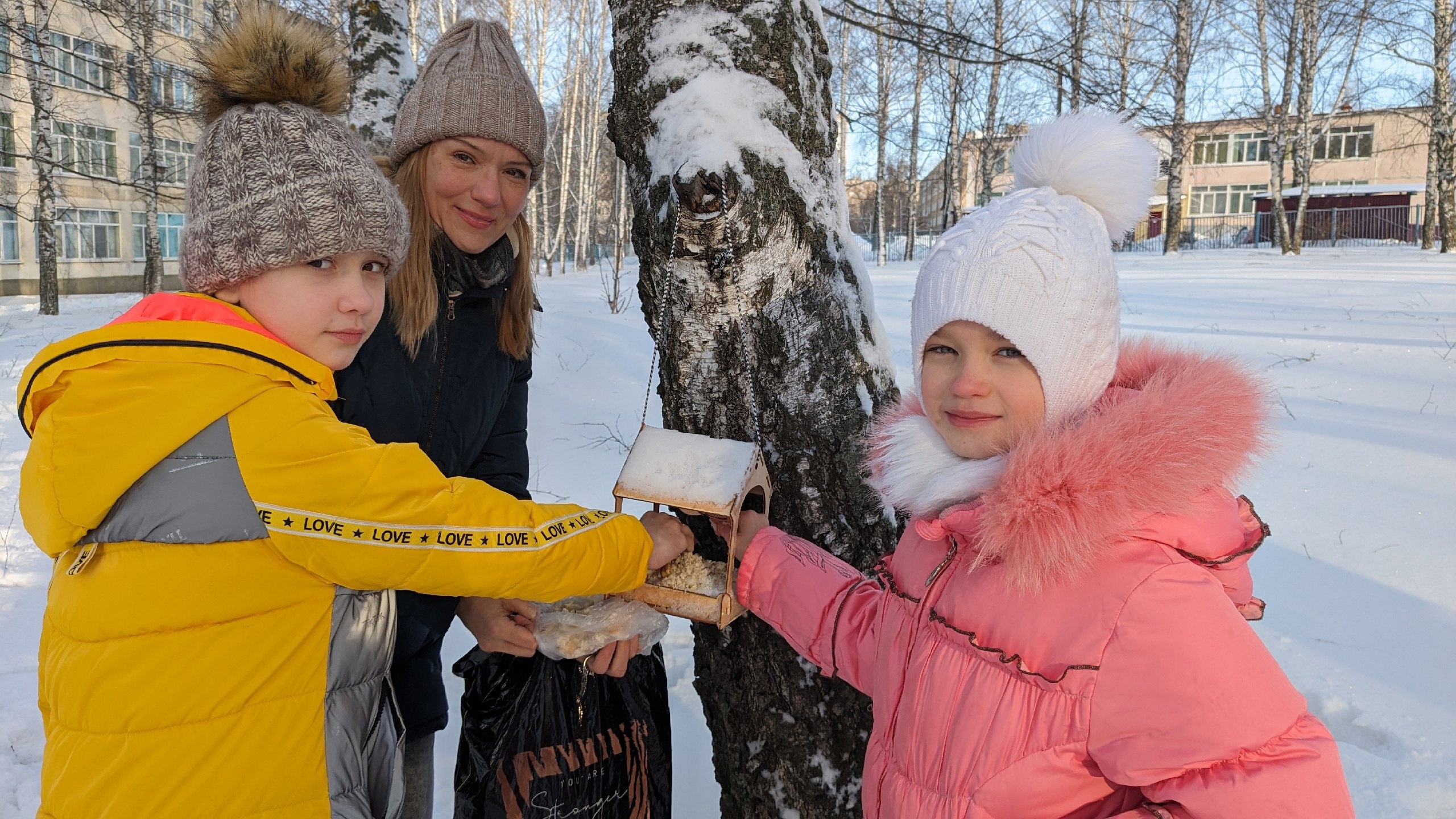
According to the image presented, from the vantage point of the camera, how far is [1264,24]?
20.2m

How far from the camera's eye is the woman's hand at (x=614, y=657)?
5.65 feet

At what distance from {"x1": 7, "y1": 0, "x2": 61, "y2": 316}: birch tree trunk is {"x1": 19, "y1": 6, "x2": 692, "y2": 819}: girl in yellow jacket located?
13920mm

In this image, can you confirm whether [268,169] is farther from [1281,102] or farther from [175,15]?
[1281,102]

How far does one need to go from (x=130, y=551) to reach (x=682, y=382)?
42.8 inches

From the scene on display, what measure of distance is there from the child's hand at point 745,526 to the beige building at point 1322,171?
102ft

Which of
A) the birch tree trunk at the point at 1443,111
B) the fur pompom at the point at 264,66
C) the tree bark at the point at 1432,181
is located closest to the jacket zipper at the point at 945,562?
the fur pompom at the point at 264,66

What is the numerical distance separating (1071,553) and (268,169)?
141 centimetres

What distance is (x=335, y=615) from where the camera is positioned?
1.42 metres

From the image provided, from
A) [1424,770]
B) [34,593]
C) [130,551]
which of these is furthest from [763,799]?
[34,593]

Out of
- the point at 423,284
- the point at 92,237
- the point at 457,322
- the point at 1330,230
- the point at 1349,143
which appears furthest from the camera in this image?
the point at 1349,143

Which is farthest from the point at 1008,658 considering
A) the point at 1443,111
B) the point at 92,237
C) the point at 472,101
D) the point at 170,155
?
the point at 92,237

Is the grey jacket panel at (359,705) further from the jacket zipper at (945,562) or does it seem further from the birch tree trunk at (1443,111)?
the birch tree trunk at (1443,111)

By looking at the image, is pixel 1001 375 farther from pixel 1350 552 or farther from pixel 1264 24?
pixel 1264 24

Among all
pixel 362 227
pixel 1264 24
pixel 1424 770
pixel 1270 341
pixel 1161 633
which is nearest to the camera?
pixel 1161 633
